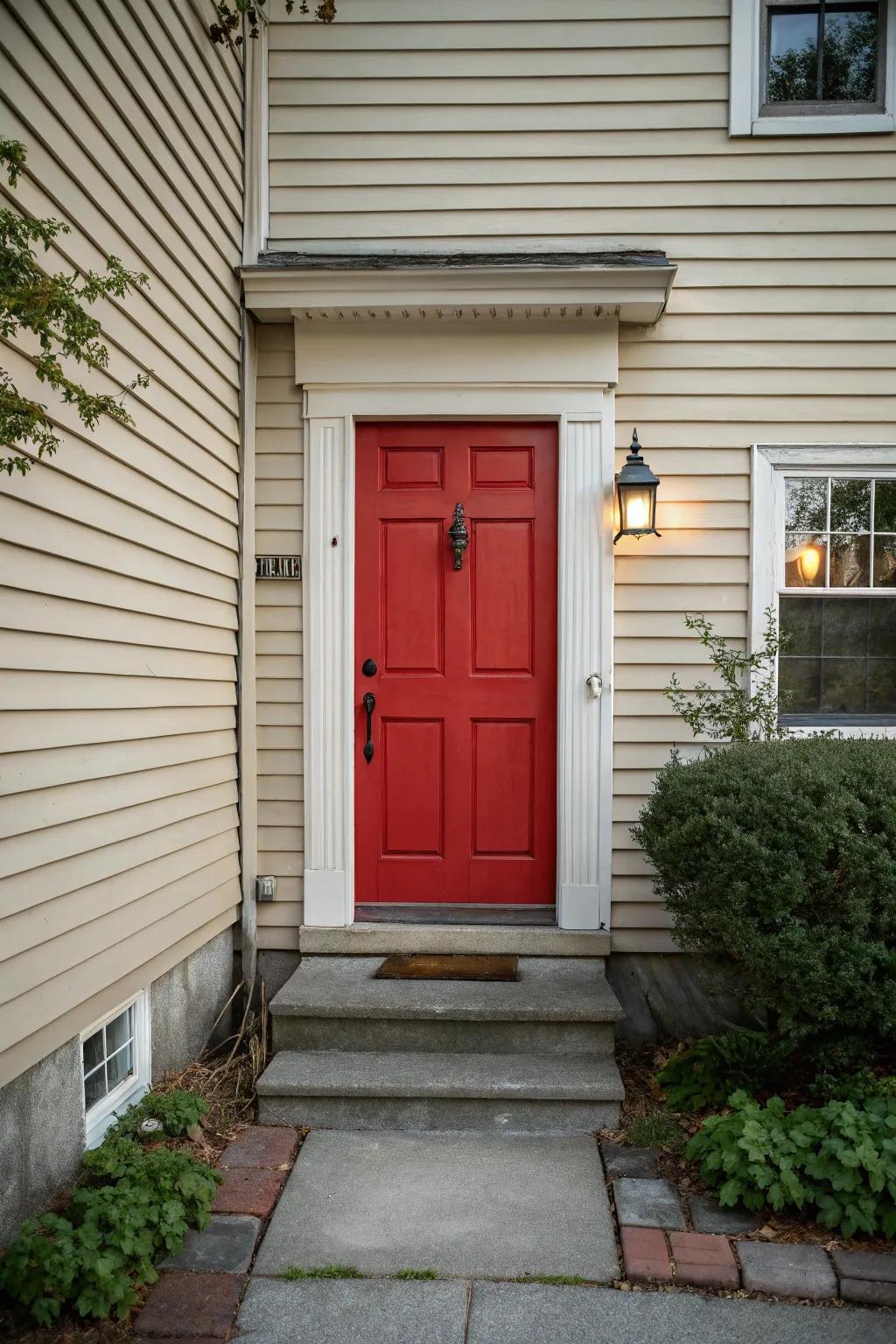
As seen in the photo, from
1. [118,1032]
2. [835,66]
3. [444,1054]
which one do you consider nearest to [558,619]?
[444,1054]

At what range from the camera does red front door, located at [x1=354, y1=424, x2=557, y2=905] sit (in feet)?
14.5

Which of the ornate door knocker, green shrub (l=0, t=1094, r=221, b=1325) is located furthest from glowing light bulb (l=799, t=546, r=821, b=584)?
green shrub (l=0, t=1094, r=221, b=1325)

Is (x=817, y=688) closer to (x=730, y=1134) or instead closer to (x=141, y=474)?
(x=730, y=1134)

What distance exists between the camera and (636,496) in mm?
4145

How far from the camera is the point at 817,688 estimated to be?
436 cm

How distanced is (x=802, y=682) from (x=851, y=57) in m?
2.80

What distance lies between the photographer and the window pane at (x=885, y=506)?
4344 mm

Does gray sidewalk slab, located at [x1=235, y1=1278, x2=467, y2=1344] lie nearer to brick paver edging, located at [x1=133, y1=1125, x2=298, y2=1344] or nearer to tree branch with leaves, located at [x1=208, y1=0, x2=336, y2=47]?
brick paver edging, located at [x1=133, y1=1125, x2=298, y2=1344]

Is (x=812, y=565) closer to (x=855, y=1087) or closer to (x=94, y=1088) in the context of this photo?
(x=855, y=1087)

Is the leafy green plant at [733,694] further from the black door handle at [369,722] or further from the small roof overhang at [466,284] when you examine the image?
the small roof overhang at [466,284]

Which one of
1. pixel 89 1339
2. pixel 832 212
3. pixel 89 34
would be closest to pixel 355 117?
pixel 89 34

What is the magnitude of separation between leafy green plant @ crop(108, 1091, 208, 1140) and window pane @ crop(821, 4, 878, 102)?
4.91 m

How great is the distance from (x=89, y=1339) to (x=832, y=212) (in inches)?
190

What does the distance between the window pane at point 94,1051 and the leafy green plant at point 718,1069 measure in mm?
2028
